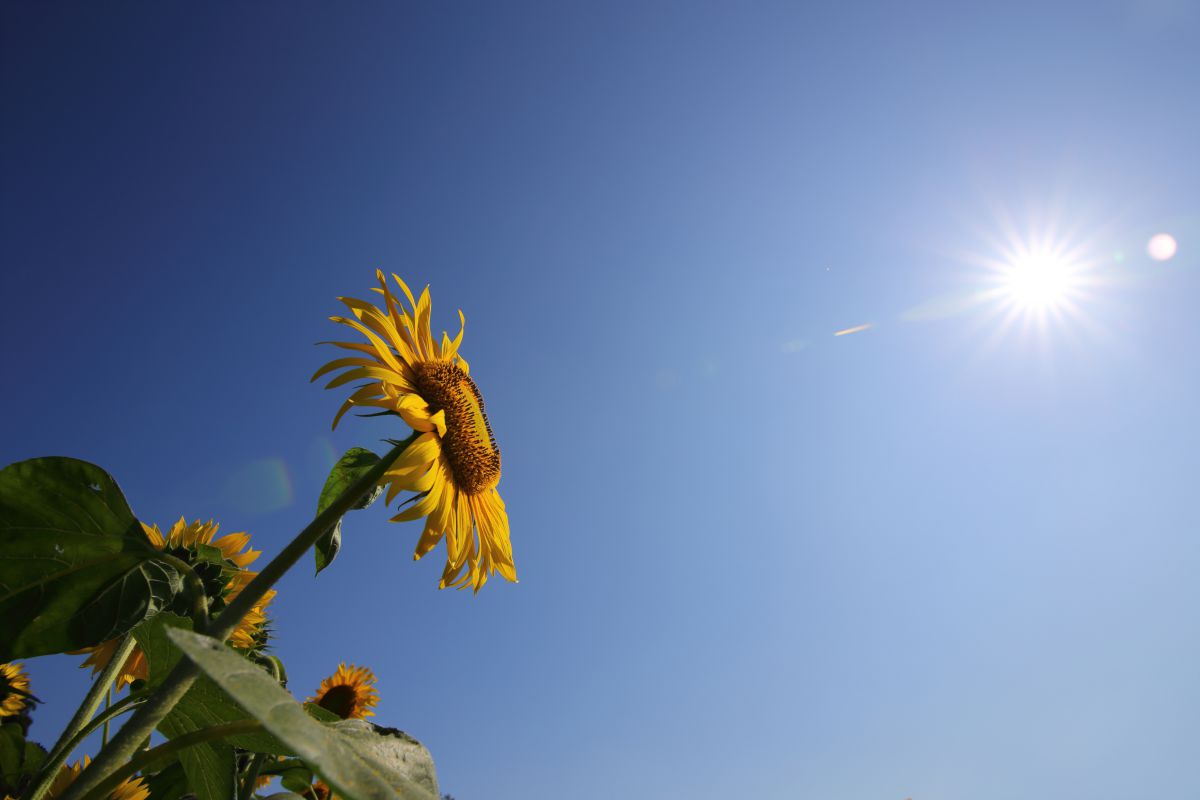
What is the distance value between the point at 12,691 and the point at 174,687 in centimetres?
→ 387

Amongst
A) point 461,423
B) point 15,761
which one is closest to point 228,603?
point 461,423

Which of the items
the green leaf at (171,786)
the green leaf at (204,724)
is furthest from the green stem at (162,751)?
the green leaf at (171,786)

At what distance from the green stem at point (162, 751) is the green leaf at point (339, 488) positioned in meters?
0.46

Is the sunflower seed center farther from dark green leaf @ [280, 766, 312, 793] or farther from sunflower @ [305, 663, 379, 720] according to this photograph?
sunflower @ [305, 663, 379, 720]

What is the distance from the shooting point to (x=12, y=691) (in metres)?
3.74

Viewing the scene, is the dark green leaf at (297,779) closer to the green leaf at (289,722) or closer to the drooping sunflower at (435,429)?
the drooping sunflower at (435,429)

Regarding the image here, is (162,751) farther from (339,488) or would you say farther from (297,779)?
(297,779)

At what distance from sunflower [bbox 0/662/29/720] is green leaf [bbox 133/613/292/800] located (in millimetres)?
2701

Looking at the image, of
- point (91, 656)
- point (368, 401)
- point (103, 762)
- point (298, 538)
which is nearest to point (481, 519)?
point (368, 401)

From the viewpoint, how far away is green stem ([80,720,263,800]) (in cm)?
90

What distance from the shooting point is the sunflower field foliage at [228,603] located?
2.29ft

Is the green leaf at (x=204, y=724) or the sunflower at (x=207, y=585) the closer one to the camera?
the green leaf at (x=204, y=724)

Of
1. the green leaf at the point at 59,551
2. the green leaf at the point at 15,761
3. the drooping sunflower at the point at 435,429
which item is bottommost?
the green leaf at the point at 15,761

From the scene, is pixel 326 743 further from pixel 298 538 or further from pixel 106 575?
pixel 106 575
